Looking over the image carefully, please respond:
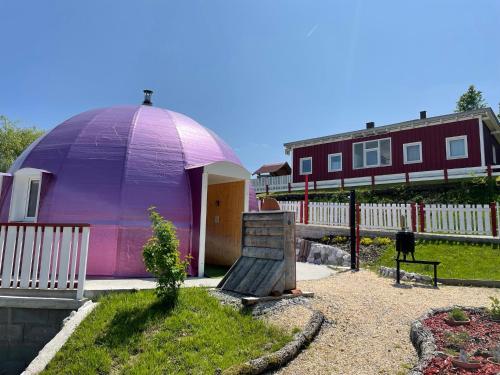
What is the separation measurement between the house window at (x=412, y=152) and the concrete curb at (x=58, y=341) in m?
21.2

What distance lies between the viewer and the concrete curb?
14.7 ft

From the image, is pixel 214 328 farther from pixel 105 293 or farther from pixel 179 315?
pixel 105 293

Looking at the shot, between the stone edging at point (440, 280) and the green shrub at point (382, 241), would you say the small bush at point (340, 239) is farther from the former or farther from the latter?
the stone edging at point (440, 280)

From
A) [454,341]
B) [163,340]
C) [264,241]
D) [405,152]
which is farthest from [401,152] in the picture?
[163,340]

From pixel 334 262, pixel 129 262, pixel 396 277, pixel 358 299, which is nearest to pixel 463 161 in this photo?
pixel 334 262

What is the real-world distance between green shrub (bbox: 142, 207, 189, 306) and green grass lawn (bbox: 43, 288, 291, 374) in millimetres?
228

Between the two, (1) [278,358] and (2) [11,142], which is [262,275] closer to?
(1) [278,358]

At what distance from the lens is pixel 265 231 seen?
23.8 feet

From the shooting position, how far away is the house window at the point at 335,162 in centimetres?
2527

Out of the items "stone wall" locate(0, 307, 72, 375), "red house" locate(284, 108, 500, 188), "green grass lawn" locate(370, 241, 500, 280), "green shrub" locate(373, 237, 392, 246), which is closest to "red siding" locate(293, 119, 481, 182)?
"red house" locate(284, 108, 500, 188)

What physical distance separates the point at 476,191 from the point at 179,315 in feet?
57.9

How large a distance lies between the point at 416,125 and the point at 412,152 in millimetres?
1730

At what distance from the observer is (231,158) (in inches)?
484

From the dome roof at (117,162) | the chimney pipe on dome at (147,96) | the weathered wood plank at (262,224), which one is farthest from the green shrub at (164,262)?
the chimney pipe on dome at (147,96)
